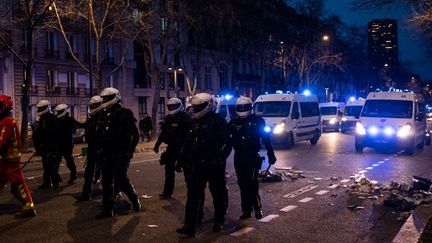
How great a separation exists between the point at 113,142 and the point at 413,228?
4.34 m

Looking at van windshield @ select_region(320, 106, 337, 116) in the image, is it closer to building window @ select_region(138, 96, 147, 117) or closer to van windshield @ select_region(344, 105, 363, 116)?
van windshield @ select_region(344, 105, 363, 116)

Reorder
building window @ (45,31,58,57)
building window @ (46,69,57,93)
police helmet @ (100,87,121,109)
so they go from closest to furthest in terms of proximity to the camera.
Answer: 1. police helmet @ (100,87,121,109)
2. building window @ (45,31,58,57)
3. building window @ (46,69,57,93)

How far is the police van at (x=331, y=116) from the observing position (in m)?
38.3

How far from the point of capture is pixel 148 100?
5219cm

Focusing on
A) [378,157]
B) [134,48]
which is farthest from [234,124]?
[134,48]

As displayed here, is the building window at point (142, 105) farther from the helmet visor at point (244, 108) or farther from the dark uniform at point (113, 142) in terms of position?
the helmet visor at point (244, 108)

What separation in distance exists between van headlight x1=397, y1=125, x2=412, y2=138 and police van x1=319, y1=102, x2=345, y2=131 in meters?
19.2

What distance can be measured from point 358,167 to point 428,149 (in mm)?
8147

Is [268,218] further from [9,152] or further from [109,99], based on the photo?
[9,152]

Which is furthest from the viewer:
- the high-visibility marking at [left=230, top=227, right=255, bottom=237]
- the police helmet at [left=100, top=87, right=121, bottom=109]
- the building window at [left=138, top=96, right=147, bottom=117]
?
the building window at [left=138, top=96, right=147, bottom=117]

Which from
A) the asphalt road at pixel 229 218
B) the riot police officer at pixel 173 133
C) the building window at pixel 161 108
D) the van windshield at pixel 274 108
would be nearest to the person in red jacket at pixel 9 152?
the asphalt road at pixel 229 218

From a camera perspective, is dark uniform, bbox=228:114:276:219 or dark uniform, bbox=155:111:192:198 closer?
dark uniform, bbox=228:114:276:219

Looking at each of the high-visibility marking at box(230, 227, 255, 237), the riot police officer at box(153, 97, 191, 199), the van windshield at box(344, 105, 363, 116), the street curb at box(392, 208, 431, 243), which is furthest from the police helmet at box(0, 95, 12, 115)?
the van windshield at box(344, 105, 363, 116)

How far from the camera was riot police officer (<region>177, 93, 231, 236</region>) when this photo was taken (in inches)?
276
